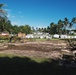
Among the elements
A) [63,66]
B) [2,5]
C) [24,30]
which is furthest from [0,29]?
[24,30]

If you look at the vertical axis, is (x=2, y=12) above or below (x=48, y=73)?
above

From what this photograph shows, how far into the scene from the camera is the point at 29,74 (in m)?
10.2

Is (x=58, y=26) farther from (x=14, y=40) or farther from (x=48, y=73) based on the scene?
(x=48, y=73)

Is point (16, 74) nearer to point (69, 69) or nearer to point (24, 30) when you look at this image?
point (69, 69)

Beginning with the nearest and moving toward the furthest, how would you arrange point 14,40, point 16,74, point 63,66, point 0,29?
1. point 16,74
2. point 63,66
3. point 14,40
4. point 0,29

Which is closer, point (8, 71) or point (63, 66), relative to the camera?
point (8, 71)

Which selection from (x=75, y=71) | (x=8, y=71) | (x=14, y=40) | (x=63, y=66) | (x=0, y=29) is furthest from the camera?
(x=0, y=29)

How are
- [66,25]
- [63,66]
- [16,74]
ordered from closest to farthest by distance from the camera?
[16,74] < [63,66] < [66,25]

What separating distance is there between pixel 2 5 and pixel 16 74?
123 ft

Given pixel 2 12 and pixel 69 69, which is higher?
pixel 2 12

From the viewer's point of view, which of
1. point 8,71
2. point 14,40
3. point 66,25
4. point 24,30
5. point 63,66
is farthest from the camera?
point 24,30

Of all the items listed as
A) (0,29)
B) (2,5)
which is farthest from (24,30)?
(2,5)

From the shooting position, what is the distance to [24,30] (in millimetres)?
117000

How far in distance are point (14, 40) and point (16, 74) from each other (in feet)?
111
